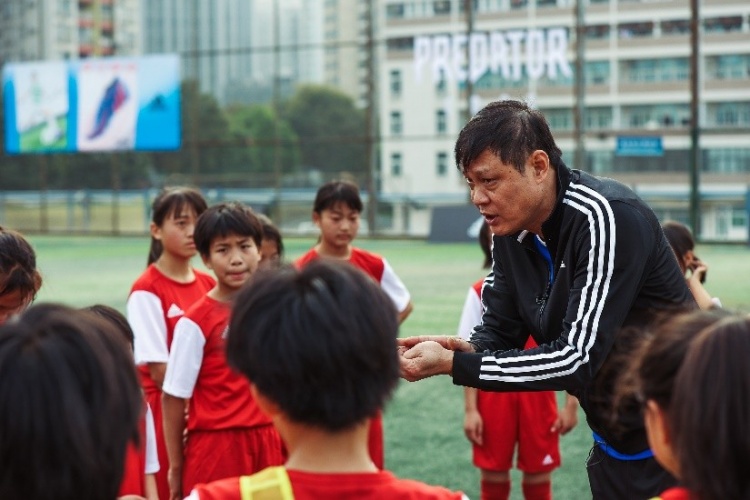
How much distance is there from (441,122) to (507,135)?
22.3 meters

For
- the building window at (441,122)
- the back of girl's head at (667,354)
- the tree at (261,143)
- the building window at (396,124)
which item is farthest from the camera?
the tree at (261,143)

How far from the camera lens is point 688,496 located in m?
1.67

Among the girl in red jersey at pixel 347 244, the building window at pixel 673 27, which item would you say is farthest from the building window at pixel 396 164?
the girl in red jersey at pixel 347 244

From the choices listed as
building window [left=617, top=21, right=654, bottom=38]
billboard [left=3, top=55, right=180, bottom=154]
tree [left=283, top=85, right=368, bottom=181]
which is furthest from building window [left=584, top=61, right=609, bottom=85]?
billboard [left=3, top=55, right=180, bottom=154]

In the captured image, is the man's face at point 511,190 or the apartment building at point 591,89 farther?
the apartment building at point 591,89

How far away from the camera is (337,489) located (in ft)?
5.78

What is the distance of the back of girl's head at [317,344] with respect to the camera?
177 cm

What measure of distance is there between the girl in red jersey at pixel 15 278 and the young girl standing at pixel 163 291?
91 centimetres

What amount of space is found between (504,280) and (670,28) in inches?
837

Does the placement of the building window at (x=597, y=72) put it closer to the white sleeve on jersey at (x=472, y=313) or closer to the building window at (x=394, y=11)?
the building window at (x=394, y=11)

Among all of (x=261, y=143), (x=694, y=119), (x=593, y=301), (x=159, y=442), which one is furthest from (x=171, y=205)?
(x=261, y=143)

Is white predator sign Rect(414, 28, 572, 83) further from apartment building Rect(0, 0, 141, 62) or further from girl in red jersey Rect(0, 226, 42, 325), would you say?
girl in red jersey Rect(0, 226, 42, 325)

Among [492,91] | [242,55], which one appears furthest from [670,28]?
[242,55]

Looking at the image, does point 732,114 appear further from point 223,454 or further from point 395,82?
point 223,454
